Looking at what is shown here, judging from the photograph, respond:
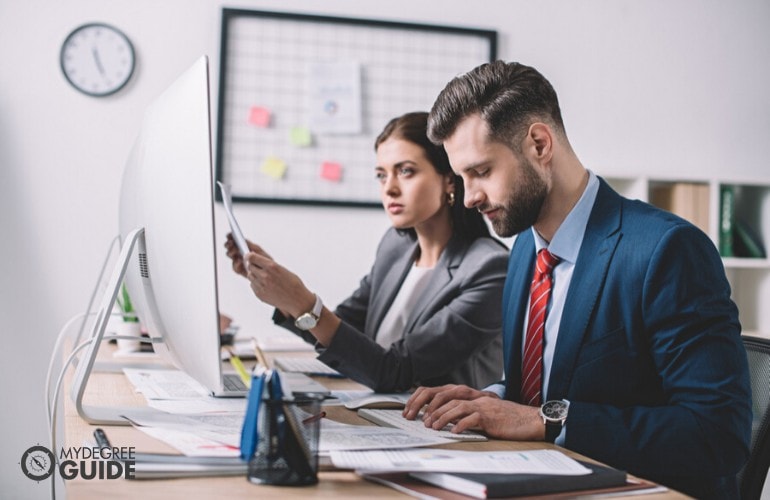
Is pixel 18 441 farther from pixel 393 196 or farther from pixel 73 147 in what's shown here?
pixel 393 196

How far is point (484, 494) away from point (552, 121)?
2.71 ft

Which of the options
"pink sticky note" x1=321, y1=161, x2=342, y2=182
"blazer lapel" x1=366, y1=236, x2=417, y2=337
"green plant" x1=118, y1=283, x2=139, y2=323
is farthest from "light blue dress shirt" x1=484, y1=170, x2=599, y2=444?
"pink sticky note" x1=321, y1=161, x2=342, y2=182

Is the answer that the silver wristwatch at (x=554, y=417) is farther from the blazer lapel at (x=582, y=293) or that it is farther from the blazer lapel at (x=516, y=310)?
the blazer lapel at (x=516, y=310)

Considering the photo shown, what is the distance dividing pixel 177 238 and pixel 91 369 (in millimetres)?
269

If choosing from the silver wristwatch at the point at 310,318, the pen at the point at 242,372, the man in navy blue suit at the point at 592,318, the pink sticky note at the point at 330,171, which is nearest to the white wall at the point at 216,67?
the pink sticky note at the point at 330,171

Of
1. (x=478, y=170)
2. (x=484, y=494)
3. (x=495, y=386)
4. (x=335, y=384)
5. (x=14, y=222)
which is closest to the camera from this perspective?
(x=484, y=494)

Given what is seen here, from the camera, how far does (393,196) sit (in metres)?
1.98

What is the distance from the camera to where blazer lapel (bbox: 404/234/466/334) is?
1.88 metres

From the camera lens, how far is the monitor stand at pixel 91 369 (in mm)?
1158

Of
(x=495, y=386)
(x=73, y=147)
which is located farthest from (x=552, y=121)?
(x=73, y=147)

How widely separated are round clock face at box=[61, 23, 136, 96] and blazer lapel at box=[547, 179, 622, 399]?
223 centimetres

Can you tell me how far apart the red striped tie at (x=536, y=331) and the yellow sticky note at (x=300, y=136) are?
183 centimetres

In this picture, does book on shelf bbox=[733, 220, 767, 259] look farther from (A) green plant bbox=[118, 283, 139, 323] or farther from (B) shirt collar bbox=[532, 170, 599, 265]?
(A) green plant bbox=[118, 283, 139, 323]

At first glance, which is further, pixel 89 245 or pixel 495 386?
pixel 89 245
